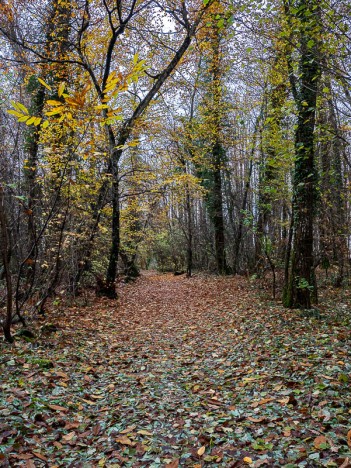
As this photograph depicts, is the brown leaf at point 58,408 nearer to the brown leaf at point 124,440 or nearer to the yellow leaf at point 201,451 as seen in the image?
the brown leaf at point 124,440

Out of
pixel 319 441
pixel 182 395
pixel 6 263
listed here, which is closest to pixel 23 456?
pixel 182 395

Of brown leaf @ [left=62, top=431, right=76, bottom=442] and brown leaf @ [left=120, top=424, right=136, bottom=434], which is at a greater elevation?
brown leaf @ [left=62, top=431, right=76, bottom=442]

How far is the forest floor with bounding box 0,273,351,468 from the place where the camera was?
2814 mm

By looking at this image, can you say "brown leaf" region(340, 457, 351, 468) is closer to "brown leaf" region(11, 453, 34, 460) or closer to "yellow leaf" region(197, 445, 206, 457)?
"yellow leaf" region(197, 445, 206, 457)

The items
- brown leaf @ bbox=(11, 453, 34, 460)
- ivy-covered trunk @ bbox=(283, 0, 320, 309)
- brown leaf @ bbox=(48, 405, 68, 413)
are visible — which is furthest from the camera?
ivy-covered trunk @ bbox=(283, 0, 320, 309)

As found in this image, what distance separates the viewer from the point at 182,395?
13.3 ft

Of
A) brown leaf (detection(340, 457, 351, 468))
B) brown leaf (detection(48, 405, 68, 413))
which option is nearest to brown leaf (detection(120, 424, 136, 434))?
brown leaf (detection(48, 405, 68, 413))

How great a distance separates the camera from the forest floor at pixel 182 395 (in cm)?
281

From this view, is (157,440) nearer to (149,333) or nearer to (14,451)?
(14,451)

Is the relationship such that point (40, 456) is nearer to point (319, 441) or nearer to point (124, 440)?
point (124, 440)

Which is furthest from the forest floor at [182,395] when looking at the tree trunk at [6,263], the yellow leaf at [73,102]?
the yellow leaf at [73,102]

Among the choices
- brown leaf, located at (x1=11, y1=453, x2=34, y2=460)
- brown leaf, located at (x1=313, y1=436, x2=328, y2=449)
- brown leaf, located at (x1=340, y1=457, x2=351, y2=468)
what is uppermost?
brown leaf, located at (x1=340, y1=457, x2=351, y2=468)

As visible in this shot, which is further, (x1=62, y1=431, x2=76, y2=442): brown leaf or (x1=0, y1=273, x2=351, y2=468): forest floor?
(x1=62, y1=431, x2=76, y2=442): brown leaf

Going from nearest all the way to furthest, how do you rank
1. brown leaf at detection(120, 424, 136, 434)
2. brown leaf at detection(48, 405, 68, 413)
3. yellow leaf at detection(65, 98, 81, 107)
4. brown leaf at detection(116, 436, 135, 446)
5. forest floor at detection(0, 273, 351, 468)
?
yellow leaf at detection(65, 98, 81, 107)
forest floor at detection(0, 273, 351, 468)
brown leaf at detection(116, 436, 135, 446)
brown leaf at detection(120, 424, 136, 434)
brown leaf at detection(48, 405, 68, 413)
